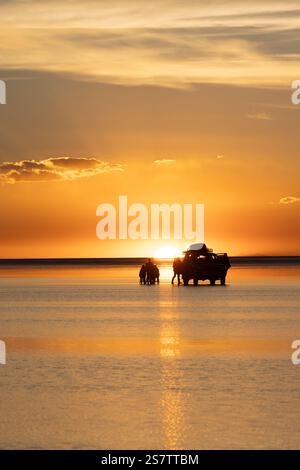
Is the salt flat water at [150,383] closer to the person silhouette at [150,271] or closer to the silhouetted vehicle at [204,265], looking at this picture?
the silhouetted vehicle at [204,265]

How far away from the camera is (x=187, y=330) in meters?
37.3

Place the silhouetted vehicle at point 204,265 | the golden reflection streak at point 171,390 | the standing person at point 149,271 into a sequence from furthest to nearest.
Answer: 1. the standing person at point 149,271
2. the silhouetted vehicle at point 204,265
3. the golden reflection streak at point 171,390

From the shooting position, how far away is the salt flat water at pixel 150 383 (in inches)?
693

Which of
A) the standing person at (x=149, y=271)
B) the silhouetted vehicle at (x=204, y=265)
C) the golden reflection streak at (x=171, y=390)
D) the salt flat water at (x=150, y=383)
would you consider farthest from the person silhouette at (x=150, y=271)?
the golden reflection streak at (x=171, y=390)

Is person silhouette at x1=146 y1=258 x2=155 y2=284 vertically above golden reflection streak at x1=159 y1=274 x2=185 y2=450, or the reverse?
person silhouette at x1=146 y1=258 x2=155 y2=284

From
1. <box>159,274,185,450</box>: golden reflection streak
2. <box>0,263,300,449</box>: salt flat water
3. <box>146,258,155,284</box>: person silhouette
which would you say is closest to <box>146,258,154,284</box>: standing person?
<box>146,258,155,284</box>: person silhouette

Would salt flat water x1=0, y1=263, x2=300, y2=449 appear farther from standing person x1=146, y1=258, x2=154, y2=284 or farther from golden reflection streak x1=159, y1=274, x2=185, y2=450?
standing person x1=146, y1=258, x2=154, y2=284

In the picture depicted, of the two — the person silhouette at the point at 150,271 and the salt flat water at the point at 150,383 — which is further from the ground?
the person silhouette at the point at 150,271

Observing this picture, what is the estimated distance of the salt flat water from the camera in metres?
17.6

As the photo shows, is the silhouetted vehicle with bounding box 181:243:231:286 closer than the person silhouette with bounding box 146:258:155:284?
Yes

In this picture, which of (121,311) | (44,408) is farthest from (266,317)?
(44,408)

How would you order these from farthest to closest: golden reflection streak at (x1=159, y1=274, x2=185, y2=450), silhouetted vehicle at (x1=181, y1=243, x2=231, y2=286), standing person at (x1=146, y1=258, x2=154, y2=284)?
standing person at (x1=146, y1=258, x2=154, y2=284), silhouetted vehicle at (x1=181, y1=243, x2=231, y2=286), golden reflection streak at (x1=159, y1=274, x2=185, y2=450)

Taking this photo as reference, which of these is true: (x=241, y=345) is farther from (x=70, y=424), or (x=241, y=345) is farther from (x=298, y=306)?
(x=298, y=306)
